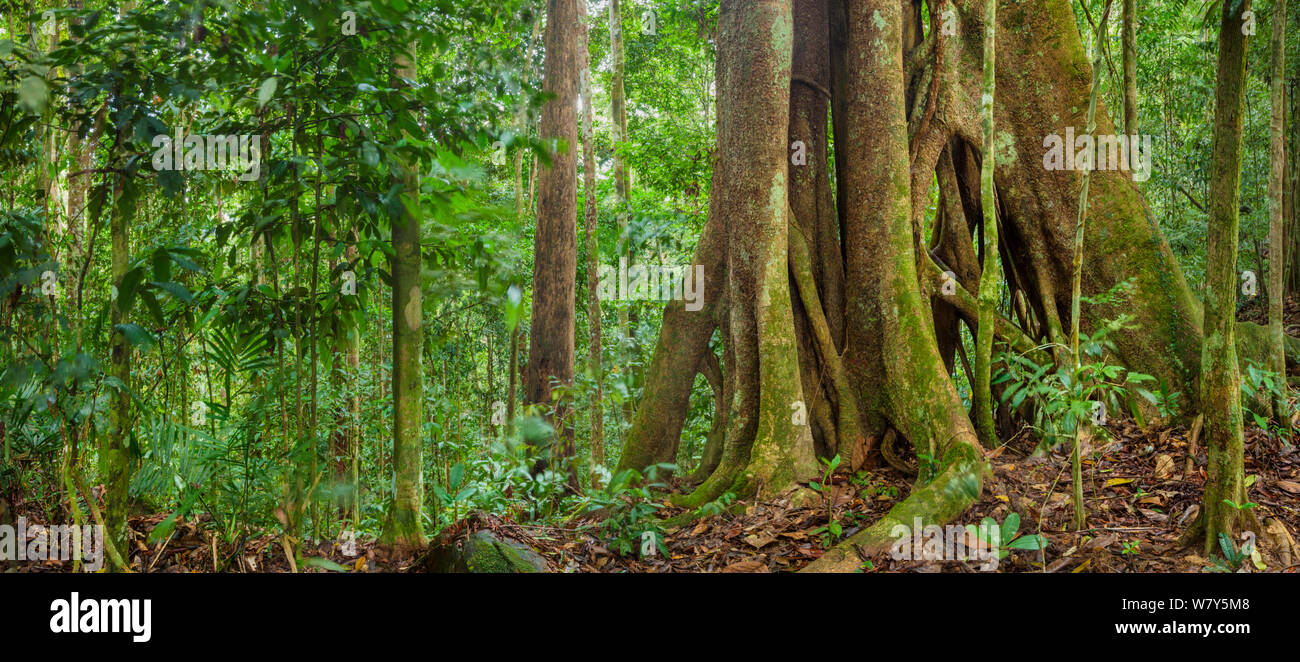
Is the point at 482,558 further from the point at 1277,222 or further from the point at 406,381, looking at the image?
the point at 1277,222

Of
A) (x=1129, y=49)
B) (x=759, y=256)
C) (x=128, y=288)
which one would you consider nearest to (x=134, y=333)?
(x=128, y=288)

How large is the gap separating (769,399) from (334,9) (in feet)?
9.82

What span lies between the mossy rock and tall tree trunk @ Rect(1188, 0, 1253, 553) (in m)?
2.80

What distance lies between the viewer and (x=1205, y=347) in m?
3.12

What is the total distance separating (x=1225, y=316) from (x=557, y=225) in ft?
16.8

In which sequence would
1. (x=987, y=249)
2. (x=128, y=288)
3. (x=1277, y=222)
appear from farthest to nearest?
(x=1277, y=222)
(x=987, y=249)
(x=128, y=288)

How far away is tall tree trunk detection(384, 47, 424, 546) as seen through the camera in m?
3.30

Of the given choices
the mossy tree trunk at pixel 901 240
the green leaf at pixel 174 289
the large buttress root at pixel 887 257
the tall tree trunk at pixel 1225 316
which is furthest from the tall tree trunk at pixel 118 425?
the tall tree trunk at pixel 1225 316

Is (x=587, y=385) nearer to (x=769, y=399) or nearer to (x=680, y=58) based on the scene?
(x=769, y=399)

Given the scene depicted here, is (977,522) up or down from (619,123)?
down

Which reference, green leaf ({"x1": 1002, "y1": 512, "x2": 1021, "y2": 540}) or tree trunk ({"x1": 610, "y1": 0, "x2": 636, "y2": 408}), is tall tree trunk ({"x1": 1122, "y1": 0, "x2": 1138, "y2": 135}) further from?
tree trunk ({"x1": 610, "y1": 0, "x2": 636, "y2": 408})

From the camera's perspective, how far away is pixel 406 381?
3303mm

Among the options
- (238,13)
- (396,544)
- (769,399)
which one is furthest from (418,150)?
(769,399)

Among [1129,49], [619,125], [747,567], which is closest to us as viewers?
[747,567]
